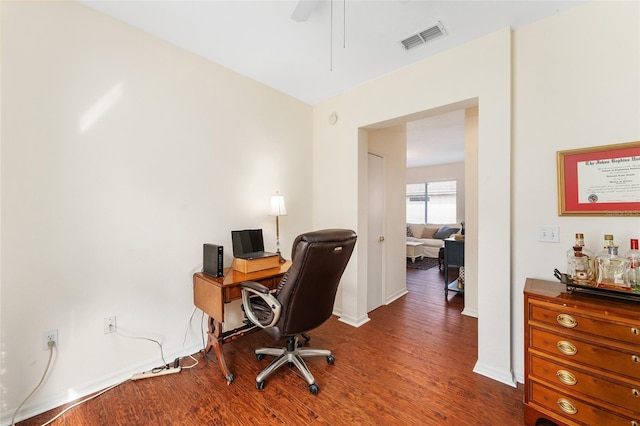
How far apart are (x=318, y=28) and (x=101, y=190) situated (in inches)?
79.2

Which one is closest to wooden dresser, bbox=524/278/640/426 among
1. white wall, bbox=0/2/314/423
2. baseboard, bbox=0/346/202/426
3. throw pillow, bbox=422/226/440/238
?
white wall, bbox=0/2/314/423

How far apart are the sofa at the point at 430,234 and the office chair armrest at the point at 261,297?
17.6 feet

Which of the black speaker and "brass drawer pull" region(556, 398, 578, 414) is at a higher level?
the black speaker

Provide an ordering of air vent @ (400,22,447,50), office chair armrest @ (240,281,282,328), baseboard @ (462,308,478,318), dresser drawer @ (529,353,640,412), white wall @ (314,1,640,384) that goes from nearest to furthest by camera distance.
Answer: dresser drawer @ (529,353,640,412) < white wall @ (314,1,640,384) < office chair armrest @ (240,281,282,328) < air vent @ (400,22,447,50) < baseboard @ (462,308,478,318)

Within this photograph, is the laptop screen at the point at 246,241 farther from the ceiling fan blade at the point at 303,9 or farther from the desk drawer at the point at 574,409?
the desk drawer at the point at 574,409

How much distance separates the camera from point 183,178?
87.5 inches

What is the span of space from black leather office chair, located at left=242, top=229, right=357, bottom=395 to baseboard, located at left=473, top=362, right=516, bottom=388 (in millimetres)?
1270

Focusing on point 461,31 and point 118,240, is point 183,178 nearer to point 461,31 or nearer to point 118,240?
point 118,240

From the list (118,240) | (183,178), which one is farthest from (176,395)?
(183,178)

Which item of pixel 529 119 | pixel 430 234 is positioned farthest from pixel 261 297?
pixel 430 234

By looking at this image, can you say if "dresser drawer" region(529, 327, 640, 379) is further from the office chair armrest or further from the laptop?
the laptop

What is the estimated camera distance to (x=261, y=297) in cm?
183

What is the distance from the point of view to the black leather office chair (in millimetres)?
1616

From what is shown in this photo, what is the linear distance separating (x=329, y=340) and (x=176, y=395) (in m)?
1.33
